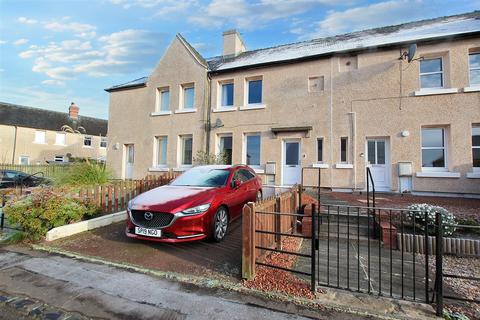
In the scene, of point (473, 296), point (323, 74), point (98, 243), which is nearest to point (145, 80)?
point (323, 74)

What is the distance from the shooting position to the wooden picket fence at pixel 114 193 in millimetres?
7113

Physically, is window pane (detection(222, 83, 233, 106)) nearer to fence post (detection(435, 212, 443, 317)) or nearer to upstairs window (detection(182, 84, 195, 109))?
upstairs window (detection(182, 84, 195, 109))

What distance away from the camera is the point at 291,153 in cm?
1241

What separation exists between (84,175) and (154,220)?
5759 millimetres

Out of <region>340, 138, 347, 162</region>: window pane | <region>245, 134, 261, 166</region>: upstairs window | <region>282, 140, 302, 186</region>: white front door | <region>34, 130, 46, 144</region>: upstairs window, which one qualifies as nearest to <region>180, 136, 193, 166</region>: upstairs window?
<region>245, 134, 261, 166</region>: upstairs window

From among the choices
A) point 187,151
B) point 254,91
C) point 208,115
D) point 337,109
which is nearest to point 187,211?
point 337,109

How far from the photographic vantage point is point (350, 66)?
1160 centimetres

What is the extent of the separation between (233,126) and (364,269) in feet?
33.6

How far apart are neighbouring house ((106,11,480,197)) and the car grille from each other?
8048 mm

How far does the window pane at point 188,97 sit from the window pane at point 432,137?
454 inches

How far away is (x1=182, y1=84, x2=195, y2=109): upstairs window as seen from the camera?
15031 mm

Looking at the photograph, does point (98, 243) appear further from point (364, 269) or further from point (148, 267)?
point (364, 269)

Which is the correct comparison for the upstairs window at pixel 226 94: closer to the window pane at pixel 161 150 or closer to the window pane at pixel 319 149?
the window pane at pixel 161 150

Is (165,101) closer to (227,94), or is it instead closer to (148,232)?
(227,94)
